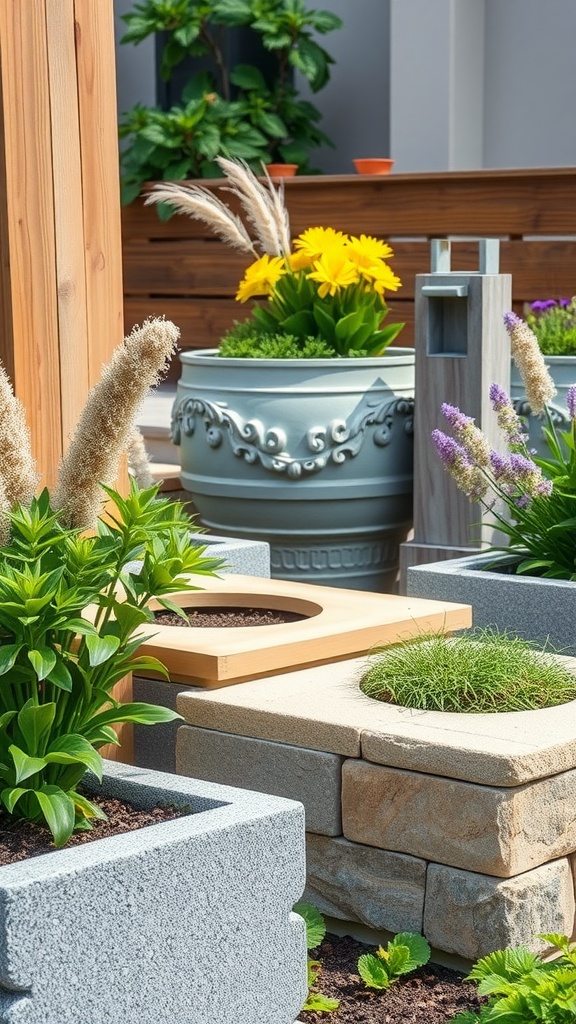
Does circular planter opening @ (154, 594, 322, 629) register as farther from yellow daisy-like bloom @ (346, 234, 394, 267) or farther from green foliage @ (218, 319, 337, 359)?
yellow daisy-like bloom @ (346, 234, 394, 267)

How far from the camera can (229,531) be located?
4.86 m

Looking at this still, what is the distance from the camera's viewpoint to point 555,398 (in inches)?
191

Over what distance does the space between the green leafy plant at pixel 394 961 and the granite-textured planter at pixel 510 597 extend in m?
1.08

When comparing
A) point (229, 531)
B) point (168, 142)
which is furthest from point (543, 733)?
point (168, 142)

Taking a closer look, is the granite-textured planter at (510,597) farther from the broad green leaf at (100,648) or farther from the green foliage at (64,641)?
the broad green leaf at (100,648)

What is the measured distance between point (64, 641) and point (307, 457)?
243 cm

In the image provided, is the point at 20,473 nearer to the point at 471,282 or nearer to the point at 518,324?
the point at 518,324

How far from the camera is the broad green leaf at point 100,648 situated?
2.18 metres

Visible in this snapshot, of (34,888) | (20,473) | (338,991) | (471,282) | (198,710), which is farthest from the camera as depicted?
(471,282)

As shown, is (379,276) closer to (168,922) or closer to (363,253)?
(363,253)

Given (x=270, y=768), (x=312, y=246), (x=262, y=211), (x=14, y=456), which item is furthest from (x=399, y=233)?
(x=14, y=456)

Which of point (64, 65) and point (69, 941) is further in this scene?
point (64, 65)

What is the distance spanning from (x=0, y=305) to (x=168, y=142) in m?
7.12

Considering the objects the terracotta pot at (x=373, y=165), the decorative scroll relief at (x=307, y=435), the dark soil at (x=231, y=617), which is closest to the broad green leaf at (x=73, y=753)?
the dark soil at (x=231, y=617)
